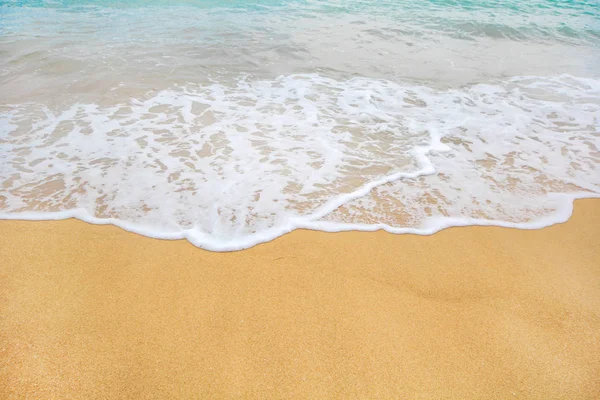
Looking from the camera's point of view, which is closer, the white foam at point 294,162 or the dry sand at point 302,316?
the dry sand at point 302,316

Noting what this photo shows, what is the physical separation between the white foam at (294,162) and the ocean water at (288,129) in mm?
21

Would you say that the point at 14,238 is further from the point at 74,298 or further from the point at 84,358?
the point at 84,358

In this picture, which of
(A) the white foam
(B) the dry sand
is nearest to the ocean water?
(A) the white foam

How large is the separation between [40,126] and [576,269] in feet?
17.9

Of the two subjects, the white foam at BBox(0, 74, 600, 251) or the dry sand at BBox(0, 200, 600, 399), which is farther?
the white foam at BBox(0, 74, 600, 251)

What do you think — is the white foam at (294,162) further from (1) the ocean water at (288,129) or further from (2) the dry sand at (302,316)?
(2) the dry sand at (302,316)

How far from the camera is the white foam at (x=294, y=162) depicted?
113 inches

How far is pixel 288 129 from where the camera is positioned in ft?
13.9

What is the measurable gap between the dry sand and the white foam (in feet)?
0.86

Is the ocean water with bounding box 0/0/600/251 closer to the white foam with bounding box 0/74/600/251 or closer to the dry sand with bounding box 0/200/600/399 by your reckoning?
the white foam with bounding box 0/74/600/251

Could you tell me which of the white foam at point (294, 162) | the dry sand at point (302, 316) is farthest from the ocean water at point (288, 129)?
the dry sand at point (302, 316)

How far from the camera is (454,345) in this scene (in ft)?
6.30

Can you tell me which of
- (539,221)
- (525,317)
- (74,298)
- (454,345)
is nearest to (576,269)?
(539,221)

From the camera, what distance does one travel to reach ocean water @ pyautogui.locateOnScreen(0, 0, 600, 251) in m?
2.95
